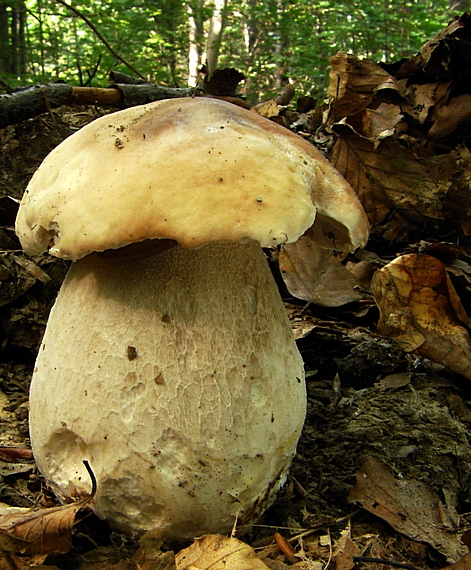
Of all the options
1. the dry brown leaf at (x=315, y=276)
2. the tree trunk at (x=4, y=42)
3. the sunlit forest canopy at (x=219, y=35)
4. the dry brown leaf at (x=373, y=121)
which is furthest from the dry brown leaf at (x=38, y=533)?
the sunlit forest canopy at (x=219, y=35)

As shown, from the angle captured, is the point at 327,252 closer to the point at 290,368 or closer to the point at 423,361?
the point at 423,361

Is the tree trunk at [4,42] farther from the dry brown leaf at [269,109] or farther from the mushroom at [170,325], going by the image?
the mushroom at [170,325]

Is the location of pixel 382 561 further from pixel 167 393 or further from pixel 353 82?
pixel 353 82

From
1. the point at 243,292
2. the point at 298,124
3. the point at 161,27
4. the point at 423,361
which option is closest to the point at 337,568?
the point at 243,292

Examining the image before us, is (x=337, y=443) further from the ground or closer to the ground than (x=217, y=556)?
closer to the ground

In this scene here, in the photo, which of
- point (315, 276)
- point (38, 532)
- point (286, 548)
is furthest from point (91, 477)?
point (315, 276)

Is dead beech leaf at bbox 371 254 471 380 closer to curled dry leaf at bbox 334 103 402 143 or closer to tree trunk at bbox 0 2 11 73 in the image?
curled dry leaf at bbox 334 103 402 143

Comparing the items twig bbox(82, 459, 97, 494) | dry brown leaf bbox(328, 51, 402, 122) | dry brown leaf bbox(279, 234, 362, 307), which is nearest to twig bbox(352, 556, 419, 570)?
twig bbox(82, 459, 97, 494)
